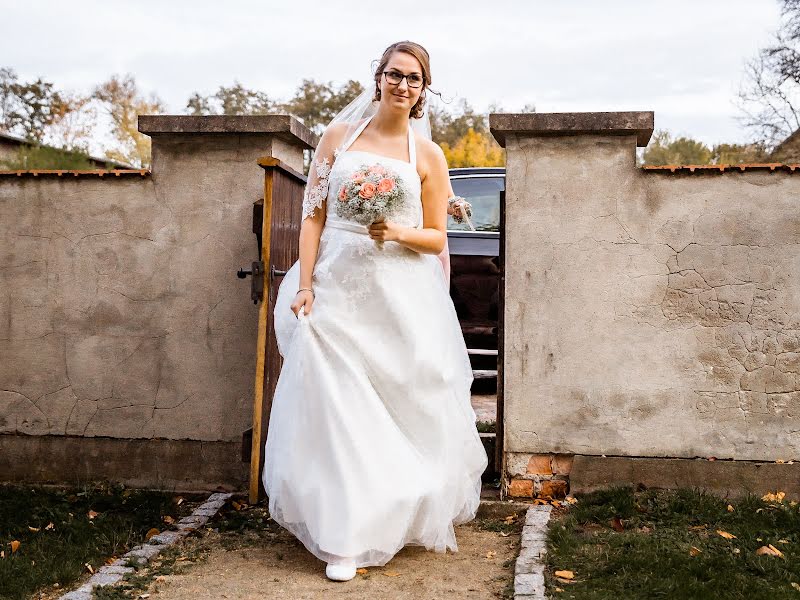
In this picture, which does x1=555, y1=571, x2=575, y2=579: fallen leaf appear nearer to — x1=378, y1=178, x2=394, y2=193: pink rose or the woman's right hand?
the woman's right hand

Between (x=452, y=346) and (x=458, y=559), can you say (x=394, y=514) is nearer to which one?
(x=458, y=559)

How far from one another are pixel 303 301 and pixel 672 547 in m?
2.03

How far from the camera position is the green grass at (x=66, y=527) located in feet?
12.9

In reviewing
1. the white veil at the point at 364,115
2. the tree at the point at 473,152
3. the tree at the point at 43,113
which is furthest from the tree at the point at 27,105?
the white veil at the point at 364,115

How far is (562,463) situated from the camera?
5133 millimetres

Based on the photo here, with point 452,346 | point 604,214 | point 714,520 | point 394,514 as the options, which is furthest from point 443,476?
point 604,214

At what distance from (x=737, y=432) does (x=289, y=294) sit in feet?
8.53

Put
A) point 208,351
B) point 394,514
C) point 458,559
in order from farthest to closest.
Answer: point 208,351
point 458,559
point 394,514

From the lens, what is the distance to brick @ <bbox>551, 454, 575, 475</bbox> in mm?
5125

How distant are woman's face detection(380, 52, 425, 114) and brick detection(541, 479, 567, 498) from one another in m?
2.28

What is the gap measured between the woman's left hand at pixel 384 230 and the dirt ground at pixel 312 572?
4.93 ft

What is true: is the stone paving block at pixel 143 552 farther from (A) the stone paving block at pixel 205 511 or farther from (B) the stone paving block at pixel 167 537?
(A) the stone paving block at pixel 205 511

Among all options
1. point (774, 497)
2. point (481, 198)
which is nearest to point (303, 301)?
point (774, 497)

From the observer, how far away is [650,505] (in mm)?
4766
